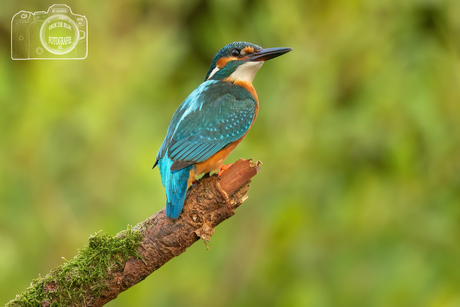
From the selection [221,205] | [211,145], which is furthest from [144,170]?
[221,205]

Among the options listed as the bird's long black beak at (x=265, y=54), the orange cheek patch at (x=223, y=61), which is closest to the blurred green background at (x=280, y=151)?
the orange cheek patch at (x=223, y=61)

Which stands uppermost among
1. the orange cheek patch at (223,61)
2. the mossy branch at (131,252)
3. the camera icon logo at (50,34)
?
the camera icon logo at (50,34)

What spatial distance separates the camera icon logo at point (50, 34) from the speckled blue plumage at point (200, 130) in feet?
4.78

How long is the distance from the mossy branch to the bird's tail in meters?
0.04

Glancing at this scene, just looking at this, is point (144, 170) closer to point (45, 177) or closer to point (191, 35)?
point (45, 177)

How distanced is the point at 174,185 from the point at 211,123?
449mm

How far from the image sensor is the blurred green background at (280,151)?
4.43m

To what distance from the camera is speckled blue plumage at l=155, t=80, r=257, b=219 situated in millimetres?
2695

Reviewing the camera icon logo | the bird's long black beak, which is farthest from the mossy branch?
the camera icon logo

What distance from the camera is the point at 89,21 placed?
4.45 m

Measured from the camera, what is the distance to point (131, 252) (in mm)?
2445

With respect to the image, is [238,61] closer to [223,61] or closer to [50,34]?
[223,61]

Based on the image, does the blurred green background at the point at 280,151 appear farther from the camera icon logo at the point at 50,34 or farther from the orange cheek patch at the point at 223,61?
the orange cheek patch at the point at 223,61

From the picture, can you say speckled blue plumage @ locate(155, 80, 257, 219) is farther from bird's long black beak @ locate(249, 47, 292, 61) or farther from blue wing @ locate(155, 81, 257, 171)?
bird's long black beak @ locate(249, 47, 292, 61)
